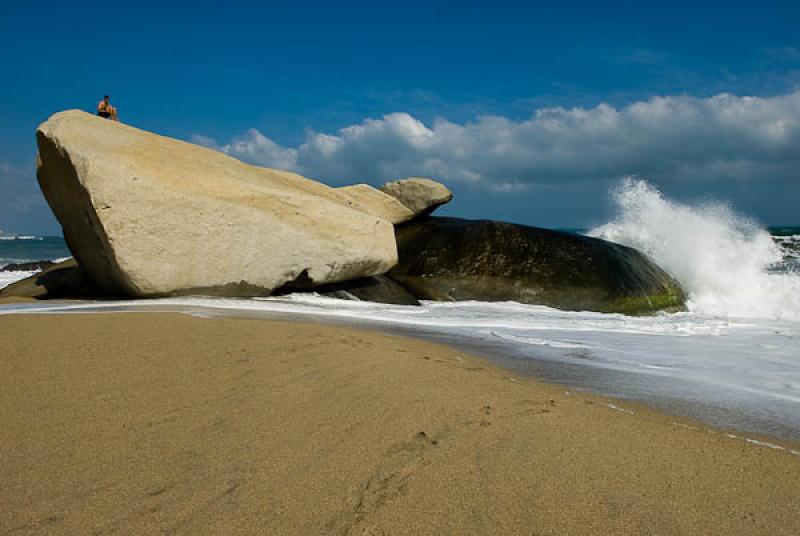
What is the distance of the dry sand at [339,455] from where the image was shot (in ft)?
4.44

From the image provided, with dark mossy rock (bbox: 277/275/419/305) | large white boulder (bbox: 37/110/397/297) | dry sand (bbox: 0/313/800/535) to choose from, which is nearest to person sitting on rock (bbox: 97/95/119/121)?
large white boulder (bbox: 37/110/397/297)

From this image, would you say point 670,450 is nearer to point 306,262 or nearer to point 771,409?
point 771,409

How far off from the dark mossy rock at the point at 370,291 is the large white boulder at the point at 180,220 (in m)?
0.25

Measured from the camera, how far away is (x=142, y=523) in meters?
1.29

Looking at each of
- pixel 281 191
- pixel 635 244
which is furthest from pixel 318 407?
pixel 635 244

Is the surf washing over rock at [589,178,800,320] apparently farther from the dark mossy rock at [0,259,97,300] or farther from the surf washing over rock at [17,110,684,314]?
the dark mossy rock at [0,259,97,300]

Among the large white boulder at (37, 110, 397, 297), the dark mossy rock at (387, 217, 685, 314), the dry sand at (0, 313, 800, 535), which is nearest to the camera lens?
the dry sand at (0, 313, 800, 535)

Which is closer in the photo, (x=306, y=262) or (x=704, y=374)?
(x=704, y=374)

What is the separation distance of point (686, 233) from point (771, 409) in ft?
30.4

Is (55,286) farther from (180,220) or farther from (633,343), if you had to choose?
(633,343)

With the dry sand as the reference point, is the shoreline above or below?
above

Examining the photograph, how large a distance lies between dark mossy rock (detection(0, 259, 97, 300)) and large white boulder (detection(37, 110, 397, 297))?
2.07 ft

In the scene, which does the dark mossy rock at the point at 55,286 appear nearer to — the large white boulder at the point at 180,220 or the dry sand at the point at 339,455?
the large white boulder at the point at 180,220

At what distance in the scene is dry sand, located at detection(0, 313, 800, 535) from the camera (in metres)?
1.35
